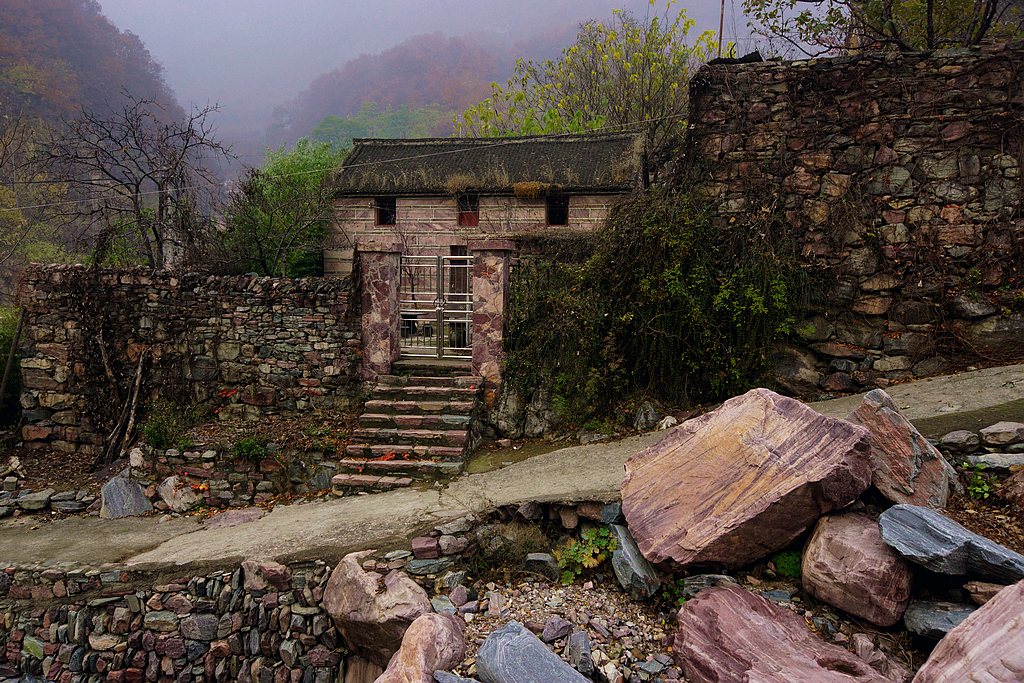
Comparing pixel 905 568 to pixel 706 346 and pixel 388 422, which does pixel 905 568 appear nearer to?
pixel 706 346

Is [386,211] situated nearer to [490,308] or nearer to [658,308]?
[490,308]

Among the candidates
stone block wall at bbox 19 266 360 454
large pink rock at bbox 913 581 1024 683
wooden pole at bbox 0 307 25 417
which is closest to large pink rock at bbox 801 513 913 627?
large pink rock at bbox 913 581 1024 683

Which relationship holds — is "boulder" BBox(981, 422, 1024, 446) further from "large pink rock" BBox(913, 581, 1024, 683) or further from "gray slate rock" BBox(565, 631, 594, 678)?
"gray slate rock" BBox(565, 631, 594, 678)

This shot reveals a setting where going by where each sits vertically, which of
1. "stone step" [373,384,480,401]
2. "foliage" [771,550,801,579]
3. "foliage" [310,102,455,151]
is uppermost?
"foliage" [310,102,455,151]

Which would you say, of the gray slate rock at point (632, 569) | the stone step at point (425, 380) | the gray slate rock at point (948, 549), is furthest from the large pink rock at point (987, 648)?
the stone step at point (425, 380)

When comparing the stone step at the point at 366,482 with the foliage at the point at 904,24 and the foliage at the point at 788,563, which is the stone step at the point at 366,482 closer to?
the foliage at the point at 788,563

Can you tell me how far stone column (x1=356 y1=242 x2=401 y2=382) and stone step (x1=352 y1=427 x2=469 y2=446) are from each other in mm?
1114

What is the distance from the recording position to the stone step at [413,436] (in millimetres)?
6945

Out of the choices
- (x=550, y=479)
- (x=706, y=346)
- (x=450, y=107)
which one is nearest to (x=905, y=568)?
(x=550, y=479)

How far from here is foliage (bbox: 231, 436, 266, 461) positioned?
721 cm

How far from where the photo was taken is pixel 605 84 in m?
19.0

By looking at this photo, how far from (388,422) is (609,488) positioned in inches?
133

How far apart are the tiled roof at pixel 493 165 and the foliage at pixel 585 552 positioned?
1027cm

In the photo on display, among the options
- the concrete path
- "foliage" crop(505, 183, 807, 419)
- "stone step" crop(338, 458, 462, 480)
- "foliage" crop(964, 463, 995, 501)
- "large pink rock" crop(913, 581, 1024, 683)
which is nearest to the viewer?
"large pink rock" crop(913, 581, 1024, 683)
